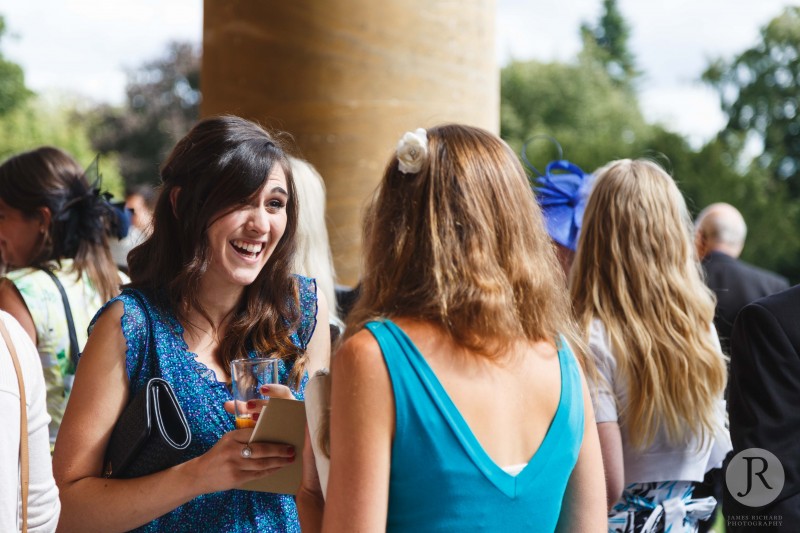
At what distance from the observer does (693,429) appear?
3189mm

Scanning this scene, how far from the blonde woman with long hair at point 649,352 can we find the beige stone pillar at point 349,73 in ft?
3.89

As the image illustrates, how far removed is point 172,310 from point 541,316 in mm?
1119

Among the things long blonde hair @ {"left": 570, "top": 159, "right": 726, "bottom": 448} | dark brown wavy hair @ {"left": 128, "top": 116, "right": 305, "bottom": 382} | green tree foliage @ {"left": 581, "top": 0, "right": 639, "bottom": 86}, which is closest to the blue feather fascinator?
long blonde hair @ {"left": 570, "top": 159, "right": 726, "bottom": 448}

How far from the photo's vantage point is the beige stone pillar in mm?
4215

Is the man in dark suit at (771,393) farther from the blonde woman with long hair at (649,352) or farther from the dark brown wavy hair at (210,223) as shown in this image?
the dark brown wavy hair at (210,223)

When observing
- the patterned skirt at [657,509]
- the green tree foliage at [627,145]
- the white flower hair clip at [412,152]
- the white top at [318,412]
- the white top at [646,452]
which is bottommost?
the patterned skirt at [657,509]

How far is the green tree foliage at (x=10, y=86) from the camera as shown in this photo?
43.5m

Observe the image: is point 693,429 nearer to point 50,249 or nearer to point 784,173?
point 50,249

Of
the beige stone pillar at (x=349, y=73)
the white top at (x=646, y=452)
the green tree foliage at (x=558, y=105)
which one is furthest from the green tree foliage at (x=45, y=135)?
the white top at (x=646, y=452)

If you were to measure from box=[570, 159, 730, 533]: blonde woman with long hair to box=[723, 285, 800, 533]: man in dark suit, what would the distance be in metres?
0.78

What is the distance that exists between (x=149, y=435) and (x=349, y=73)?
7.67 feet

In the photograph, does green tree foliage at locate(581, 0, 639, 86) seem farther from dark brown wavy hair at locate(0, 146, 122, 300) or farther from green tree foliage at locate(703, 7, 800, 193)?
dark brown wavy hair at locate(0, 146, 122, 300)

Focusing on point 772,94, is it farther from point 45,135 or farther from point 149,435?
point 149,435

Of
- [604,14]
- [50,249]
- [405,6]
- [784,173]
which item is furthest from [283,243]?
[604,14]
